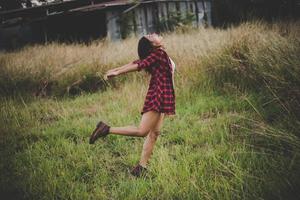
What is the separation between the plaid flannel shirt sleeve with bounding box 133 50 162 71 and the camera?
128 inches

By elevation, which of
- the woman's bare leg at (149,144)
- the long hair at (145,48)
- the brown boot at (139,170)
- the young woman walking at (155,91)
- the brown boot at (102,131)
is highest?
the long hair at (145,48)

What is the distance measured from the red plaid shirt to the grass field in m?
0.60

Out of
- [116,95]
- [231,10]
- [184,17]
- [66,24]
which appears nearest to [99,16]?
[66,24]

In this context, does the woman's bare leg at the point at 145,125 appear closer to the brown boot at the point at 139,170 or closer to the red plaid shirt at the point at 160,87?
the red plaid shirt at the point at 160,87

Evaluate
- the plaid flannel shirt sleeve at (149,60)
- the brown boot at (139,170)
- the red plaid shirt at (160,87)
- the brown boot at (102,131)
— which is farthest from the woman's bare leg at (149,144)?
the plaid flannel shirt sleeve at (149,60)

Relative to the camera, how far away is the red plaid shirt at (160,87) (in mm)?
3389

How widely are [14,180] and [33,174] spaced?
0.68 feet

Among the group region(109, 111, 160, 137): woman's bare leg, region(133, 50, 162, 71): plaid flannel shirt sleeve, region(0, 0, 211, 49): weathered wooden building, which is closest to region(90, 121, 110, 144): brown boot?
region(109, 111, 160, 137): woman's bare leg

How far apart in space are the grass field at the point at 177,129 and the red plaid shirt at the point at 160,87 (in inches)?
23.4

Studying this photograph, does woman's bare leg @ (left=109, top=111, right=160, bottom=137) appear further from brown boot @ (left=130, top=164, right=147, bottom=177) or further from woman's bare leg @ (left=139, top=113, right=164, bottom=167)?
brown boot @ (left=130, top=164, right=147, bottom=177)

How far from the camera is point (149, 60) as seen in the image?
3.30m

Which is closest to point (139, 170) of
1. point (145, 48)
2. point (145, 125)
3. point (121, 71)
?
point (145, 125)

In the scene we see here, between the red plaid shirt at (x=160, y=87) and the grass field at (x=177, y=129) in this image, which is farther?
the red plaid shirt at (x=160, y=87)

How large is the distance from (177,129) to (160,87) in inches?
58.2
